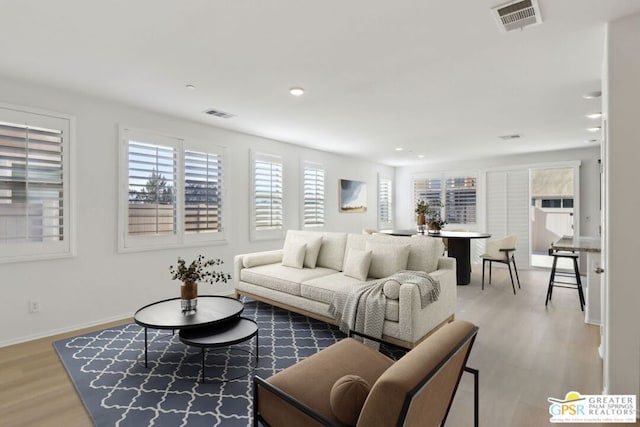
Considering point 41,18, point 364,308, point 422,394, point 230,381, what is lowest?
point 230,381

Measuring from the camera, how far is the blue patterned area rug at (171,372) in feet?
6.94

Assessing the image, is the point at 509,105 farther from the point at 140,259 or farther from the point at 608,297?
the point at 140,259

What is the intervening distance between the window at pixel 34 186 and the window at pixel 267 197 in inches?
96.8

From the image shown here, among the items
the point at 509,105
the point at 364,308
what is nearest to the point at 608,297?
the point at 364,308

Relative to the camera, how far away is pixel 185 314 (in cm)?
282

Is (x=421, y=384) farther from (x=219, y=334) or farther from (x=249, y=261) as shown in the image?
(x=249, y=261)

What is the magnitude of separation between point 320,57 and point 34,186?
9.99ft

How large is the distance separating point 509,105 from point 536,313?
8.26ft

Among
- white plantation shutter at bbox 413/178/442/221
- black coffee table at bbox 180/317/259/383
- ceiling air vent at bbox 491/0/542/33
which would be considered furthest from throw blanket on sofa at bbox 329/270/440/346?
white plantation shutter at bbox 413/178/442/221

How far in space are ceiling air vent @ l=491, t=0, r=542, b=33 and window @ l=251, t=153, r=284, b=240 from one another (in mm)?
3929

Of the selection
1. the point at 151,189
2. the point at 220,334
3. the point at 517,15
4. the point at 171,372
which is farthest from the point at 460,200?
the point at 171,372

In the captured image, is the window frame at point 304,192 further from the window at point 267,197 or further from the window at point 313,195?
the window at point 267,197

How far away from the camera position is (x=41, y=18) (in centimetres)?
219

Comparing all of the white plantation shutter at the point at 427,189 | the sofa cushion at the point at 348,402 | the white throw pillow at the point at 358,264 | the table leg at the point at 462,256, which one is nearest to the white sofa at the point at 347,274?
the white throw pillow at the point at 358,264
